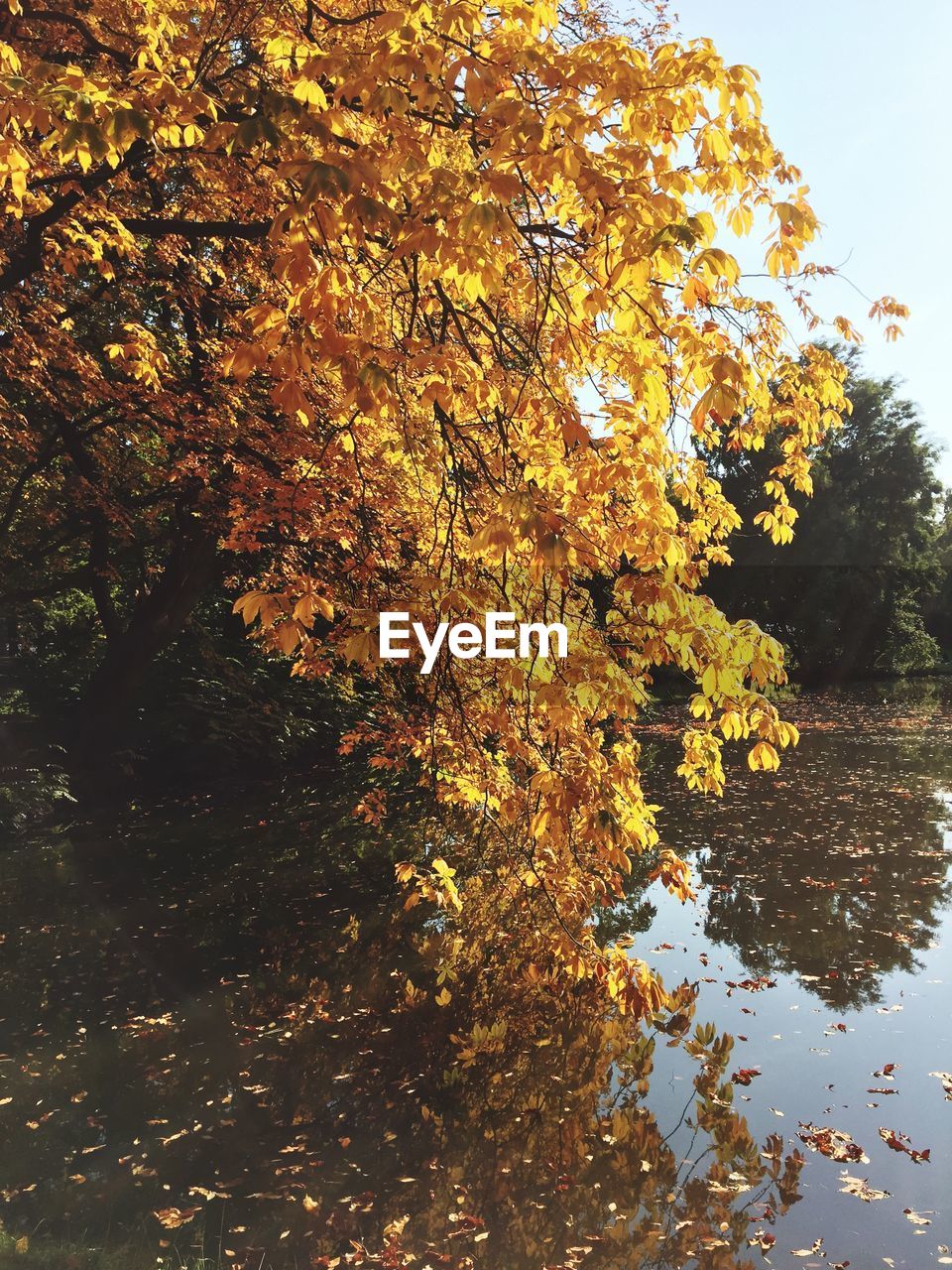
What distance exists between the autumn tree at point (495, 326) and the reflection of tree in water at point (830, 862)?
1825 mm

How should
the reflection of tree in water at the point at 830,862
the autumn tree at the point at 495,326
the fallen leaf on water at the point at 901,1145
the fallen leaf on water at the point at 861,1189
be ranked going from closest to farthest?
1. the autumn tree at the point at 495,326
2. the fallen leaf on water at the point at 861,1189
3. the fallen leaf on water at the point at 901,1145
4. the reflection of tree in water at the point at 830,862

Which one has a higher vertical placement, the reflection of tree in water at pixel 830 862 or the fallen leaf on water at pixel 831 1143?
the reflection of tree in water at pixel 830 862

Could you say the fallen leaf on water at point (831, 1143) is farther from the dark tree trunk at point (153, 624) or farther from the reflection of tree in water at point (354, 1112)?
the dark tree trunk at point (153, 624)

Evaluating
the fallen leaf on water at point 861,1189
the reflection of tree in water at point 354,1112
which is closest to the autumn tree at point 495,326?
the reflection of tree in water at point 354,1112

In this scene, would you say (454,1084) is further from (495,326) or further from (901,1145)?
(495,326)

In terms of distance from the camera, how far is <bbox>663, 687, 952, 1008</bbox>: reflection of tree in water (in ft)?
21.3

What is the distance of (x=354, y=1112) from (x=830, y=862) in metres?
5.99

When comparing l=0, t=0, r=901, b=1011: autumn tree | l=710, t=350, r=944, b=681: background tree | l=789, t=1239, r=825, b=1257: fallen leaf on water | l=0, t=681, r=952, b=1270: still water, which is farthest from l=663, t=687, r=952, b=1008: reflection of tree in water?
l=710, t=350, r=944, b=681: background tree

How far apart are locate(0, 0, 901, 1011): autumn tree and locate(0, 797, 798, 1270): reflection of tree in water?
707mm

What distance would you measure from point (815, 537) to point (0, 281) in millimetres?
31250

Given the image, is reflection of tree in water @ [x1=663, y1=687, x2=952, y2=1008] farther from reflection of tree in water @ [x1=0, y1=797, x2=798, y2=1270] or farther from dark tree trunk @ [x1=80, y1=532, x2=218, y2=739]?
dark tree trunk @ [x1=80, y1=532, x2=218, y2=739]

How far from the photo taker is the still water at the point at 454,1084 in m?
3.48

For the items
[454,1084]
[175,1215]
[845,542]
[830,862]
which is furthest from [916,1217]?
[845,542]

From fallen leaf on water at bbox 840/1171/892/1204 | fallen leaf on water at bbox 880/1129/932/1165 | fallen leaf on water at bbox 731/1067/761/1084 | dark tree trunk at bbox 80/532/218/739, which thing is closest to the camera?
fallen leaf on water at bbox 840/1171/892/1204
